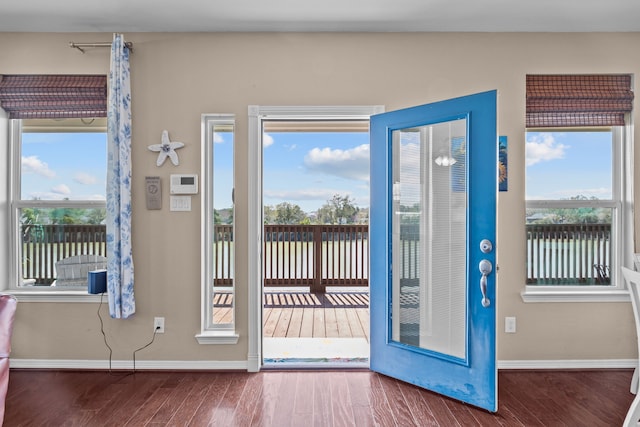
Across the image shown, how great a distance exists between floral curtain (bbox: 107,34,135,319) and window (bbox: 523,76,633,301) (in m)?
3.21

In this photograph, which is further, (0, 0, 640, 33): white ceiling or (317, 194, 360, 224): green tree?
(317, 194, 360, 224): green tree

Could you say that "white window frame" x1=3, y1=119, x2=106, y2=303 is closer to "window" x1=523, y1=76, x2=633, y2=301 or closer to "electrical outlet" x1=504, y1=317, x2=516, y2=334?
"electrical outlet" x1=504, y1=317, x2=516, y2=334

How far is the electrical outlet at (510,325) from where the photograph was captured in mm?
3016

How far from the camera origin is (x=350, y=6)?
8.74 feet

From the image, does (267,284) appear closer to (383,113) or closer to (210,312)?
(210,312)

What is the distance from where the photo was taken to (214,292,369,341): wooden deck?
154 inches

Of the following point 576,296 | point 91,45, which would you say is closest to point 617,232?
point 576,296

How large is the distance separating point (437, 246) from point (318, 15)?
190 cm

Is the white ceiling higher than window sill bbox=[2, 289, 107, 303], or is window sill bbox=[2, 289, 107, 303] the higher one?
the white ceiling

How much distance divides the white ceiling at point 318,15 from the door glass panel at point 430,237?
852 millimetres

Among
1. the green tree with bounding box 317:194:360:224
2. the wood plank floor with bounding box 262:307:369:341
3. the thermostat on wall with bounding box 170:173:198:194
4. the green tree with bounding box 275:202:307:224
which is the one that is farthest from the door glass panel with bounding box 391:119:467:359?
the green tree with bounding box 275:202:307:224

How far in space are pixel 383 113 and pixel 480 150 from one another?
0.81m

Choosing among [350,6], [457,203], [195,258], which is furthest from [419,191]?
[195,258]

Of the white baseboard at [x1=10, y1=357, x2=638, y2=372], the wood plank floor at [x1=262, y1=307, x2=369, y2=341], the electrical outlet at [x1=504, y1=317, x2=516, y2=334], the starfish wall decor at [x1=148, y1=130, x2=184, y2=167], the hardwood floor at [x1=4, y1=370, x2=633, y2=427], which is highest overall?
the starfish wall decor at [x1=148, y1=130, x2=184, y2=167]
